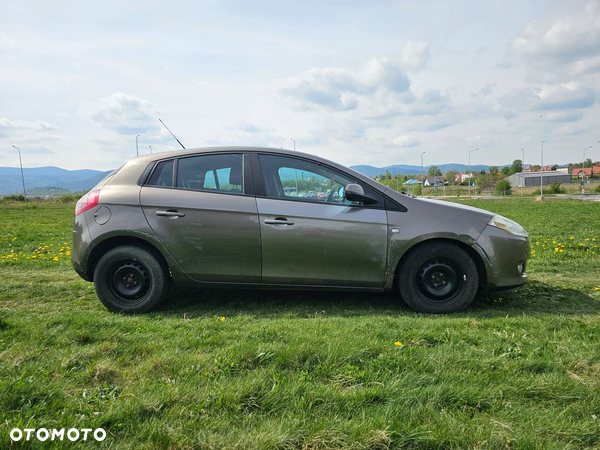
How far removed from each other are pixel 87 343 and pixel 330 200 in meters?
2.44

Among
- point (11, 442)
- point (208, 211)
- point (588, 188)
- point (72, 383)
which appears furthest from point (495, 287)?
point (588, 188)

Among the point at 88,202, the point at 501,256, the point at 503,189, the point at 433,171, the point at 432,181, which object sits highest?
the point at 433,171

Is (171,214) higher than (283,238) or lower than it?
higher

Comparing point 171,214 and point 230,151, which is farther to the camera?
point 230,151

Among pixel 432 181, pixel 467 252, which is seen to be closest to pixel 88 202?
pixel 467 252

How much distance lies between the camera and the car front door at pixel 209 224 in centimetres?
404

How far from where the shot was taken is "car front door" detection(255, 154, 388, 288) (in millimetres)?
3996

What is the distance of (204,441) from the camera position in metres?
1.82

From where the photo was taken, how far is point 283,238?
400 cm

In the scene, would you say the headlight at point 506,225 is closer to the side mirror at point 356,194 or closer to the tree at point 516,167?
the side mirror at point 356,194

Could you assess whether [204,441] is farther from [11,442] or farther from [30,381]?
[30,381]

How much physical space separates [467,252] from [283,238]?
1870 mm

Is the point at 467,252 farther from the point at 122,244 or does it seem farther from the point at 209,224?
the point at 122,244

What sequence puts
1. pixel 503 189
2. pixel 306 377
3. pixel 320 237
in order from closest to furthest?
pixel 306 377 < pixel 320 237 < pixel 503 189
